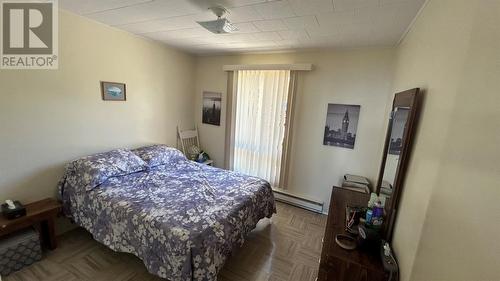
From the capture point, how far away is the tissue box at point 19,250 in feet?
6.01

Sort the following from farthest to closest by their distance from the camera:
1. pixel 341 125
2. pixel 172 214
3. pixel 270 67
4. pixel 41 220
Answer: pixel 270 67 < pixel 341 125 < pixel 41 220 < pixel 172 214

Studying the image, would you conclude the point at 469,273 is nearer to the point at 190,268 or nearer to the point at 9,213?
the point at 190,268

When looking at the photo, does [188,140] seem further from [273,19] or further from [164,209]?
[273,19]

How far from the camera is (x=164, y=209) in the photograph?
1.91 meters

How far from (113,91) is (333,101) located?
3088mm

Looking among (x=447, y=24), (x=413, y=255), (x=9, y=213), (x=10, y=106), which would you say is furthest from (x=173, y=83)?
(x=413, y=255)

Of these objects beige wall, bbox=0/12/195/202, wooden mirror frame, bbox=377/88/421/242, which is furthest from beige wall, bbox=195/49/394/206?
beige wall, bbox=0/12/195/202

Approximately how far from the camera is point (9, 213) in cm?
184

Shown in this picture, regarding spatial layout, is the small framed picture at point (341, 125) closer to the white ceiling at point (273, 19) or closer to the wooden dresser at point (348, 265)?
the white ceiling at point (273, 19)

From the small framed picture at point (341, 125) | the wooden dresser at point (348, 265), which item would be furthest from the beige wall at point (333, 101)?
the wooden dresser at point (348, 265)

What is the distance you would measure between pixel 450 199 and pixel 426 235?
0.87 ft

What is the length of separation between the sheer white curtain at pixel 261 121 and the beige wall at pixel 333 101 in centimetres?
23

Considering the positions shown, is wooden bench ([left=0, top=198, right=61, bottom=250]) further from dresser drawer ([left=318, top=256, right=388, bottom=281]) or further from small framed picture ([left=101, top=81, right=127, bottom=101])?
dresser drawer ([left=318, top=256, right=388, bottom=281])

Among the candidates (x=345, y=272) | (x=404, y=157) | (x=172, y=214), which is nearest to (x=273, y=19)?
(x=404, y=157)
